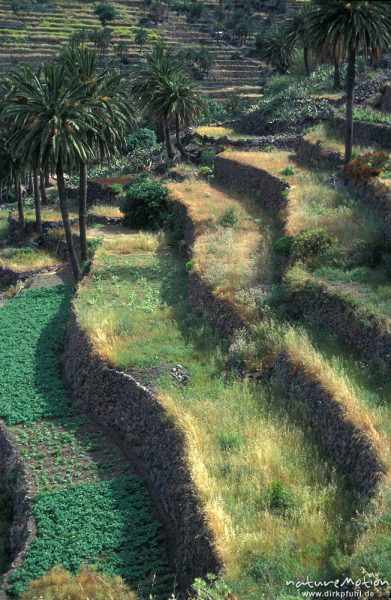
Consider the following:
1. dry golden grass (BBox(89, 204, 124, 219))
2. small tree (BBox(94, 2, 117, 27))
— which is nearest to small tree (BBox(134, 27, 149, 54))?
small tree (BBox(94, 2, 117, 27))

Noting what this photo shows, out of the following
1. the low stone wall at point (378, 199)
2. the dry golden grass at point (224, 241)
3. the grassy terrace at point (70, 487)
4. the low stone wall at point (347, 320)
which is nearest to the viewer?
the grassy terrace at point (70, 487)

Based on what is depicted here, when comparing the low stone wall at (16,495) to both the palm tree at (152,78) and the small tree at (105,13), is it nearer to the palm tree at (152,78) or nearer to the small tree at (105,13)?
the palm tree at (152,78)

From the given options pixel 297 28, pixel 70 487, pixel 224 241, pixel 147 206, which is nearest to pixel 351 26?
pixel 224 241

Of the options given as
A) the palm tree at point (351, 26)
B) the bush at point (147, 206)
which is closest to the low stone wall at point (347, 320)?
the palm tree at point (351, 26)

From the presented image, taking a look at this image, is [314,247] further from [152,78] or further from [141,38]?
[141,38]

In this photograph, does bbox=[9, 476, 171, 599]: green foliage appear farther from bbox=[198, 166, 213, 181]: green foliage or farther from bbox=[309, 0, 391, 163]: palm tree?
bbox=[198, 166, 213, 181]: green foliage

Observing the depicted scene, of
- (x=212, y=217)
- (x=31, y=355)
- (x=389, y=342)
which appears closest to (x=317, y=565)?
(x=389, y=342)
